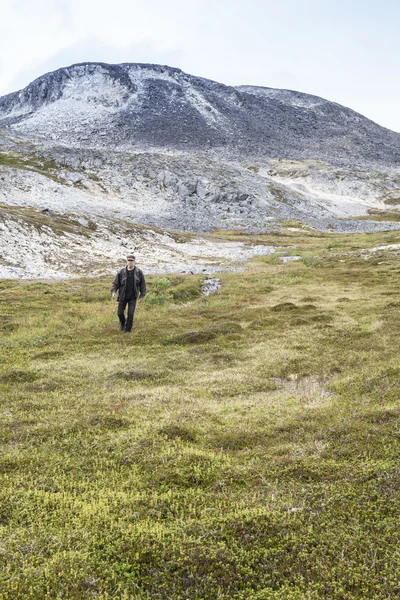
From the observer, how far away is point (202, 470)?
7.48m

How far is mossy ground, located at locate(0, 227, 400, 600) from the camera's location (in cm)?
507

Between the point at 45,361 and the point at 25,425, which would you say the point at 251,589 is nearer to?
the point at 25,425

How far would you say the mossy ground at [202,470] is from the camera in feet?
16.6

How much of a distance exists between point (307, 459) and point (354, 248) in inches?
2548

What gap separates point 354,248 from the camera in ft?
218

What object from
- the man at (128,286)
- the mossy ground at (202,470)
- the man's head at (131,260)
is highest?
the man's head at (131,260)

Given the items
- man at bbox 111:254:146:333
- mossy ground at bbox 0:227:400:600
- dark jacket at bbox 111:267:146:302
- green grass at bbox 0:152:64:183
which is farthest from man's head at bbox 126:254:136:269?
green grass at bbox 0:152:64:183

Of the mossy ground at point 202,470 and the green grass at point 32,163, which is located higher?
the green grass at point 32,163

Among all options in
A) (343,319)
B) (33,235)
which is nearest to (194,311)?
(343,319)

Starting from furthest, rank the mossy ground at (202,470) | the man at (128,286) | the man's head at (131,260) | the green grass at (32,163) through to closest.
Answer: the green grass at (32,163)
the man at (128,286)
the man's head at (131,260)
the mossy ground at (202,470)

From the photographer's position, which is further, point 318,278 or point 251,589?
point 318,278

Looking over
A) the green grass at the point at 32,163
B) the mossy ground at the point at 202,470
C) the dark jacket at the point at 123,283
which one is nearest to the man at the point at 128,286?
the dark jacket at the point at 123,283

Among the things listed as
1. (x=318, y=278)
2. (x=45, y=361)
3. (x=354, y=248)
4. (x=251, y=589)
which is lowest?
(x=45, y=361)

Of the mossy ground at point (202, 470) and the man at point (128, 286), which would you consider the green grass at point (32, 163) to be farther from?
the mossy ground at point (202, 470)
